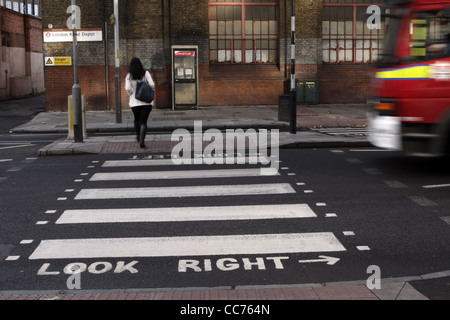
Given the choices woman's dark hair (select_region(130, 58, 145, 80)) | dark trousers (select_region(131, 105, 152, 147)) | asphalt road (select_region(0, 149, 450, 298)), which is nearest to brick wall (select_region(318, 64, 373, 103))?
dark trousers (select_region(131, 105, 152, 147))

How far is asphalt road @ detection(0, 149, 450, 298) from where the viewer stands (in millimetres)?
6098

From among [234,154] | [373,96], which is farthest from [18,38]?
[373,96]

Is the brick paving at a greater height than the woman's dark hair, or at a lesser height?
lesser

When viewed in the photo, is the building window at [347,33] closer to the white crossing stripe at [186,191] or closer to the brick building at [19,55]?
the white crossing stripe at [186,191]

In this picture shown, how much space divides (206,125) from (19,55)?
2331 cm

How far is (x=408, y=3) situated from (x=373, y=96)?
1655 millimetres

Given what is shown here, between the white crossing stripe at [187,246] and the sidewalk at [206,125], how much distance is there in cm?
515

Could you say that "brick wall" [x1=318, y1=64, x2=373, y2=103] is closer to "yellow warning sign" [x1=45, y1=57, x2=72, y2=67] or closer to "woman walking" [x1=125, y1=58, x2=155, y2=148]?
"yellow warning sign" [x1=45, y1=57, x2=72, y2=67]

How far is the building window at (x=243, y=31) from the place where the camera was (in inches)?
1011

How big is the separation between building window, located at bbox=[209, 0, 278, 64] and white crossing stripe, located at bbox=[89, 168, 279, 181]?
49.8ft

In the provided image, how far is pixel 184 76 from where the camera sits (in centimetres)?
2498

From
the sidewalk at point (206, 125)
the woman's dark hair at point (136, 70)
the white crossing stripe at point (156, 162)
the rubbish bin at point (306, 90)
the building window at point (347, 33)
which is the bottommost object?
the white crossing stripe at point (156, 162)

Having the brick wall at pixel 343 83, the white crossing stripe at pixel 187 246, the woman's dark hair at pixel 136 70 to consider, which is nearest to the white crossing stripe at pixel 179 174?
A: the woman's dark hair at pixel 136 70

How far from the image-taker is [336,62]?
2662 centimetres
